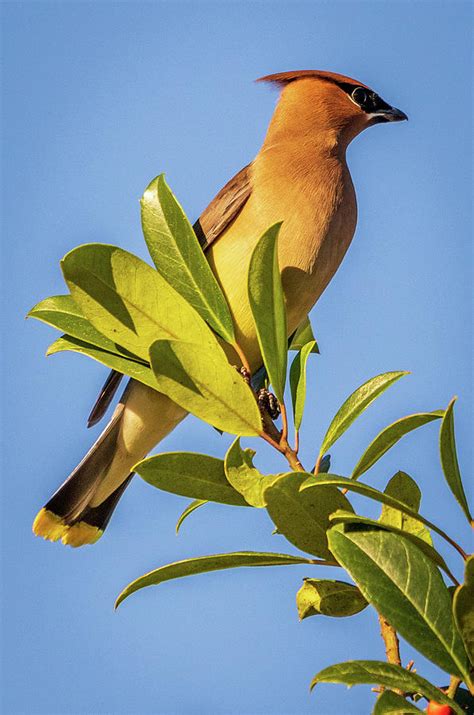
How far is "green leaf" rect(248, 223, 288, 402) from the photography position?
2229 mm

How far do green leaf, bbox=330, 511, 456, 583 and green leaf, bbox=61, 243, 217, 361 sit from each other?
55 centimetres

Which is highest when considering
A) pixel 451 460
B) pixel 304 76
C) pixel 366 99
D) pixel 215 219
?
pixel 304 76

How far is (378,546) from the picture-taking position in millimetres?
1830

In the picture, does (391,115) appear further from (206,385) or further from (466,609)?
(466,609)

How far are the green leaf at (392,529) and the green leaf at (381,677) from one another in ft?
0.80

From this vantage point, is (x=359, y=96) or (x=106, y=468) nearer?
(x=106, y=468)

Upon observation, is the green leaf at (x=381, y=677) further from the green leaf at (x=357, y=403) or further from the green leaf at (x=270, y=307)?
the green leaf at (x=270, y=307)

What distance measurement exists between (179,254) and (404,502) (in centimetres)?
81

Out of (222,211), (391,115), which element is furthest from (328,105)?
(222,211)

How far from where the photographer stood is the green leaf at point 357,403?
7.43 feet

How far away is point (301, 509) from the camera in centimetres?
196

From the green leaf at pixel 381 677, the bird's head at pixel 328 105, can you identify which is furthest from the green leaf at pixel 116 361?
the bird's head at pixel 328 105

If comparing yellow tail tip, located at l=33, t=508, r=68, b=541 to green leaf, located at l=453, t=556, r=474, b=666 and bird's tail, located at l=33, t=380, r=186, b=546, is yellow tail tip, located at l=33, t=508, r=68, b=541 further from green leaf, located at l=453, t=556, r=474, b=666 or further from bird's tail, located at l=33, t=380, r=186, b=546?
green leaf, located at l=453, t=556, r=474, b=666

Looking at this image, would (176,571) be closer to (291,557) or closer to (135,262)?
(291,557)
